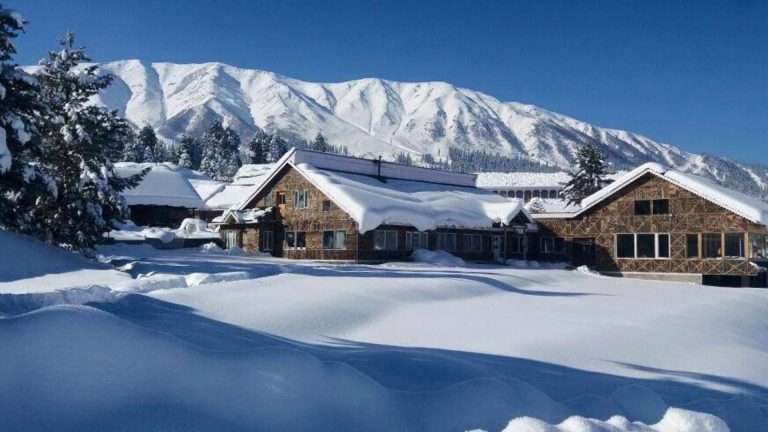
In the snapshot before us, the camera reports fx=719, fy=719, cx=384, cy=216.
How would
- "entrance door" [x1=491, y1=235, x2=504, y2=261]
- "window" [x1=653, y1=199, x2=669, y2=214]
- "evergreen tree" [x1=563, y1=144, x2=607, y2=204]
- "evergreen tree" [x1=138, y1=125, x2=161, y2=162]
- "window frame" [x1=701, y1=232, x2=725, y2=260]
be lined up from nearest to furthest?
"window frame" [x1=701, y1=232, x2=725, y2=260], "window" [x1=653, y1=199, x2=669, y2=214], "entrance door" [x1=491, y1=235, x2=504, y2=261], "evergreen tree" [x1=563, y1=144, x2=607, y2=204], "evergreen tree" [x1=138, y1=125, x2=161, y2=162]

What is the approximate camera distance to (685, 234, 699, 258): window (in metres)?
36.2

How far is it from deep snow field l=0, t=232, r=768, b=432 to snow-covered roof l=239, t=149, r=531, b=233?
719 inches

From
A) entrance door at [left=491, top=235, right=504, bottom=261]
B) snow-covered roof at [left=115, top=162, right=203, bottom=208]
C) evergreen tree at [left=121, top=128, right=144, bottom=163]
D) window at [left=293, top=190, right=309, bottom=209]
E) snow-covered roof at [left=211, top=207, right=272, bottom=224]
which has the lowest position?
entrance door at [left=491, top=235, right=504, bottom=261]

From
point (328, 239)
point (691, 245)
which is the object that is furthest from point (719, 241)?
point (328, 239)

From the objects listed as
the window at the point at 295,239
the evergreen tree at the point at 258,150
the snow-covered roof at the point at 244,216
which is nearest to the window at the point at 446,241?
the window at the point at 295,239

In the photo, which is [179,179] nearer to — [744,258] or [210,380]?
[744,258]

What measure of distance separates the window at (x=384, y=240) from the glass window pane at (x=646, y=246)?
13.0 m

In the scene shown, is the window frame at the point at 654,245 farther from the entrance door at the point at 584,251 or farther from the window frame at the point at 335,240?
the window frame at the point at 335,240

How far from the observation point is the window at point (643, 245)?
37.4 meters

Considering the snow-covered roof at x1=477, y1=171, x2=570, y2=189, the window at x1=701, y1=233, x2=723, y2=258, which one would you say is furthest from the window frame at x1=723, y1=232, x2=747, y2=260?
the snow-covered roof at x1=477, y1=171, x2=570, y2=189

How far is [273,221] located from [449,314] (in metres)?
28.2

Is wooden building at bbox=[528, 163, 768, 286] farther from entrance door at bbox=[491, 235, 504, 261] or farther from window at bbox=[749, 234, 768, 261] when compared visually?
entrance door at bbox=[491, 235, 504, 261]

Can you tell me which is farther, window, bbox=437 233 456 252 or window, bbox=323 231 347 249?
window, bbox=437 233 456 252

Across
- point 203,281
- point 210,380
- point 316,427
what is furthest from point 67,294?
point 316,427
